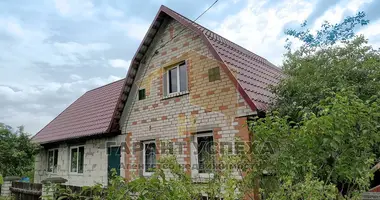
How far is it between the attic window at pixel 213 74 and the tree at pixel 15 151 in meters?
9.18

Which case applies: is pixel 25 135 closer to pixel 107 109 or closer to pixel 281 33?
pixel 107 109

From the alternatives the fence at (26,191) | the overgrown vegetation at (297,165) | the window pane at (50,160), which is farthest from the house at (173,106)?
the fence at (26,191)

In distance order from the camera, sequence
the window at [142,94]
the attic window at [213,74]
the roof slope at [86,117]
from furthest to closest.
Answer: the roof slope at [86,117], the window at [142,94], the attic window at [213,74]

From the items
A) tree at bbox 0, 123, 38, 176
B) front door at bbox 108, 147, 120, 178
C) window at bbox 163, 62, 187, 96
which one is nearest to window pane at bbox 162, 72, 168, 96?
window at bbox 163, 62, 187, 96

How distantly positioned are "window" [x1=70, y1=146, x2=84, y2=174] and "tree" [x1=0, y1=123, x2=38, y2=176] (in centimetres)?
206

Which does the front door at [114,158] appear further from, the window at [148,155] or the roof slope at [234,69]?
the roof slope at [234,69]

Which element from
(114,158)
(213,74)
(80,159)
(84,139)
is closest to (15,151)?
(80,159)

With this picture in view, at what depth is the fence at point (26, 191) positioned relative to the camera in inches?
300

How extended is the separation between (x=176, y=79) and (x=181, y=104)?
1015 millimetres

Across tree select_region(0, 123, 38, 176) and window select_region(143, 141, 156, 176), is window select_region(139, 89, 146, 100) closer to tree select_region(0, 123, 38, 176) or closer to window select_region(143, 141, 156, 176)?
window select_region(143, 141, 156, 176)

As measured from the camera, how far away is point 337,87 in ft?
18.9

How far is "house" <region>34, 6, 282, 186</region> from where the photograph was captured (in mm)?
7406

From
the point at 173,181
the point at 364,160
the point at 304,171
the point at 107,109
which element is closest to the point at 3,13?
the point at 107,109

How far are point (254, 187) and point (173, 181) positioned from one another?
132 centimetres
